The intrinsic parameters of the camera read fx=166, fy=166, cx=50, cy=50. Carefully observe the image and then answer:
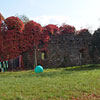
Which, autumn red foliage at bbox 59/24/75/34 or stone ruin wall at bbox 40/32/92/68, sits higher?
autumn red foliage at bbox 59/24/75/34

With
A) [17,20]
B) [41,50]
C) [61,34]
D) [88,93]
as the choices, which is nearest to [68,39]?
[61,34]

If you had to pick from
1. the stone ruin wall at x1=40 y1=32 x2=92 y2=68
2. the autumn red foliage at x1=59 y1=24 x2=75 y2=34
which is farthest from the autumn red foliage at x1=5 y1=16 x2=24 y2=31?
the autumn red foliage at x1=59 y1=24 x2=75 y2=34

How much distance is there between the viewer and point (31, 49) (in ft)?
49.0

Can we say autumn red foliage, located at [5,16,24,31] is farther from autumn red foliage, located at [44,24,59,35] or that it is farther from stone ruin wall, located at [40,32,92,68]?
stone ruin wall, located at [40,32,92,68]

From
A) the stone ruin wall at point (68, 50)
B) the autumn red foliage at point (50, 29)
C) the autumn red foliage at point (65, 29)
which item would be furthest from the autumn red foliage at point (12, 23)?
the autumn red foliage at point (65, 29)

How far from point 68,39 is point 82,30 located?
6.17 feet

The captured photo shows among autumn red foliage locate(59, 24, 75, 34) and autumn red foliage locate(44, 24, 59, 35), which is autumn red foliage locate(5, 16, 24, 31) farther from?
autumn red foliage locate(59, 24, 75, 34)

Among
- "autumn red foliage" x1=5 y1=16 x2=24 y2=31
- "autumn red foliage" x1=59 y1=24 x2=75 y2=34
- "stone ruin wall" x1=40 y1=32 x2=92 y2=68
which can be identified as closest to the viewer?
"autumn red foliage" x1=5 y1=16 x2=24 y2=31

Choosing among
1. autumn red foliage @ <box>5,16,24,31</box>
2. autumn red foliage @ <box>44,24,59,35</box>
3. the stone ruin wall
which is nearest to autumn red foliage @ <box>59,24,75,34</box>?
the stone ruin wall

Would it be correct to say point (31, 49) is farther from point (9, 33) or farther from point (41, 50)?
point (9, 33)

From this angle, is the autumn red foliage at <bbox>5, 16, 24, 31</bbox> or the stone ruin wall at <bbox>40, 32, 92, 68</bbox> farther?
the stone ruin wall at <bbox>40, 32, 92, 68</bbox>

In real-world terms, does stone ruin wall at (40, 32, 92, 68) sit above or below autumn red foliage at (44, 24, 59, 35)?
below

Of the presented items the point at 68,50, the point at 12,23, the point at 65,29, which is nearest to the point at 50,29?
the point at 65,29

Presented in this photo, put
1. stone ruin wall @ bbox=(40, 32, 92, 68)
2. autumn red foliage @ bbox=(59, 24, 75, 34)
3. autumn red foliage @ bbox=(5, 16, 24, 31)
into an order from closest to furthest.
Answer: autumn red foliage @ bbox=(5, 16, 24, 31), stone ruin wall @ bbox=(40, 32, 92, 68), autumn red foliage @ bbox=(59, 24, 75, 34)
